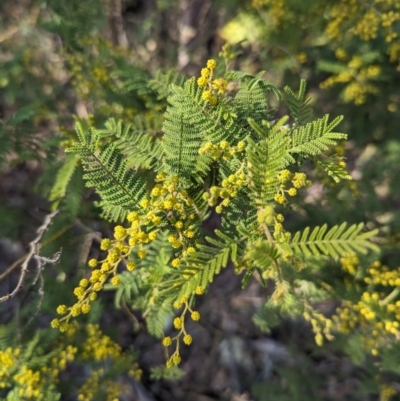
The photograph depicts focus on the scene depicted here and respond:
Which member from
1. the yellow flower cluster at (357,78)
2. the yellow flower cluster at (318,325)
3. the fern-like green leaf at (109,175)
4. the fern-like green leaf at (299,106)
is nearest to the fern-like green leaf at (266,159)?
the fern-like green leaf at (299,106)

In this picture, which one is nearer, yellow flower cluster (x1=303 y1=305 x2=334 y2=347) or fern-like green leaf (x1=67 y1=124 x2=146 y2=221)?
fern-like green leaf (x1=67 y1=124 x2=146 y2=221)

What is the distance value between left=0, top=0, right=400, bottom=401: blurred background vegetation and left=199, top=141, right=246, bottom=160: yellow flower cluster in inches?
31.5

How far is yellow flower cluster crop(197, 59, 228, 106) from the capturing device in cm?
148

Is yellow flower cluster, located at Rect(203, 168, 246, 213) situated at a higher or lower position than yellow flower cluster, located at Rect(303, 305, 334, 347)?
higher

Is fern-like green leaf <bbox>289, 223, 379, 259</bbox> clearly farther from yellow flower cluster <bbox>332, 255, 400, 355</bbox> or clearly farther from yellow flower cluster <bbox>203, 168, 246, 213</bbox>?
yellow flower cluster <bbox>332, 255, 400, 355</bbox>

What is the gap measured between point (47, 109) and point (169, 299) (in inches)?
92.1

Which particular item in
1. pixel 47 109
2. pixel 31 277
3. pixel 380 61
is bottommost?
pixel 31 277

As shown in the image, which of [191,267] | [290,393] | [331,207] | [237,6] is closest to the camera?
[191,267]

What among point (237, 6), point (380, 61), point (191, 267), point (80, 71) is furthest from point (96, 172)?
point (237, 6)

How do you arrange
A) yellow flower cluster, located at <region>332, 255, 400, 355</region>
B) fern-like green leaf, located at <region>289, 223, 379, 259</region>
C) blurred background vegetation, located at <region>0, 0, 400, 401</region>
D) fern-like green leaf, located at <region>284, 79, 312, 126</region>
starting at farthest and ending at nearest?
blurred background vegetation, located at <region>0, 0, 400, 401</region> → yellow flower cluster, located at <region>332, 255, 400, 355</region> → fern-like green leaf, located at <region>284, 79, 312, 126</region> → fern-like green leaf, located at <region>289, 223, 379, 259</region>

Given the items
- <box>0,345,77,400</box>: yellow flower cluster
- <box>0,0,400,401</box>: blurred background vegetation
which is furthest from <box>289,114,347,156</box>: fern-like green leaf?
<box>0,345,77,400</box>: yellow flower cluster

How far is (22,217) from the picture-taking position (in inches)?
119

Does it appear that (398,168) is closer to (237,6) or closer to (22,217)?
(237,6)

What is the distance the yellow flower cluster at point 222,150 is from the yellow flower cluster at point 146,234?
0.15m
